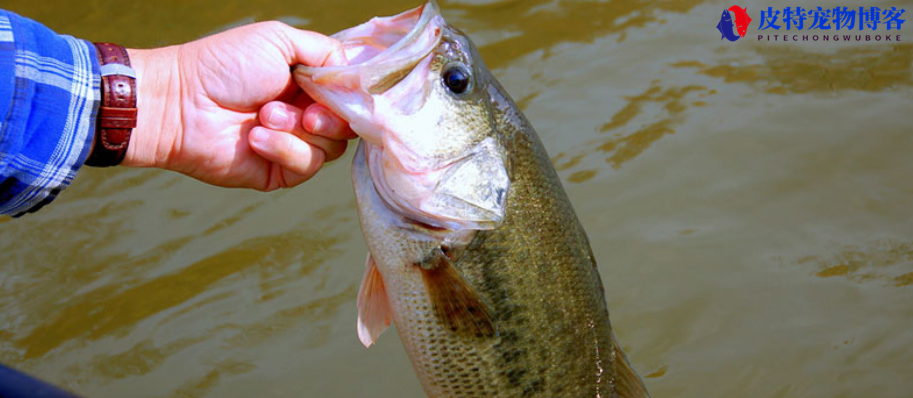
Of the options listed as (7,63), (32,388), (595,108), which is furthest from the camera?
(595,108)

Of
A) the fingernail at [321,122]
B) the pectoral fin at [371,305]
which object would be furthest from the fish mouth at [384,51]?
the pectoral fin at [371,305]

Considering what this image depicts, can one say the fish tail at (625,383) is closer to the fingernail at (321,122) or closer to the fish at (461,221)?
the fish at (461,221)

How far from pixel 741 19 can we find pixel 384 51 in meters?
3.78

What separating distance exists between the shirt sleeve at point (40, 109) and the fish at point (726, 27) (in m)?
3.94

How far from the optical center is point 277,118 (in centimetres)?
209

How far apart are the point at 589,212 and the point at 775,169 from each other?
1.01 m

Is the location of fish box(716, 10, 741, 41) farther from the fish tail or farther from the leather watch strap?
the leather watch strap

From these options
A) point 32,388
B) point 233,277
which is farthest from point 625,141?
point 32,388

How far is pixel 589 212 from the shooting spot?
12.7ft

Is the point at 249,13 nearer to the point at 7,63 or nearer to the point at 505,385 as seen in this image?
the point at 7,63

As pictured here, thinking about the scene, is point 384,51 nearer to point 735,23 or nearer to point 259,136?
point 259,136

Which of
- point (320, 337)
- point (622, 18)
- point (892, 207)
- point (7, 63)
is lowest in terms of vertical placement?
point (320, 337)

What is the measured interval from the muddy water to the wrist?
4.61ft

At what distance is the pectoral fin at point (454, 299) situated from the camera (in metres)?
1.90
